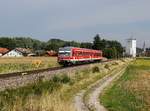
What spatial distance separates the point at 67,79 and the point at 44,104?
15779mm

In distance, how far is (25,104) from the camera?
1608 centimetres

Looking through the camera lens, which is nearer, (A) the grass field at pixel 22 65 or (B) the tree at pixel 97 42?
(A) the grass field at pixel 22 65

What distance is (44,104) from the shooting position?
16.3m

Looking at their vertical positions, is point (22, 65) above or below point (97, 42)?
below

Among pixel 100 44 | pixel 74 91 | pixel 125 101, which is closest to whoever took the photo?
pixel 125 101

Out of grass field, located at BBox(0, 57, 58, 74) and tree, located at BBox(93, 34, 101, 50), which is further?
tree, located at BBox(93, 34, 101, 50)

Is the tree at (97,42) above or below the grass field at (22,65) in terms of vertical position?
above

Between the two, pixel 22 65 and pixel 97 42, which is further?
pixel 97 42

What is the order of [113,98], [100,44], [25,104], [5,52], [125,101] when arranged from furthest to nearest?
[100,44] < [5,52] < [113,98] < [125,101] < [25,104]

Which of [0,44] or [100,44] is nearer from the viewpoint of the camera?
[100,44]

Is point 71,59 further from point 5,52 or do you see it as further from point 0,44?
point 0,44

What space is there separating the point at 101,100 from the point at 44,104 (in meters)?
6.83

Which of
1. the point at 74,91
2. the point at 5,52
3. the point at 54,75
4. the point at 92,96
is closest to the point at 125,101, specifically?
the point at 92,96

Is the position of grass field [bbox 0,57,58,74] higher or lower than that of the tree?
lower
